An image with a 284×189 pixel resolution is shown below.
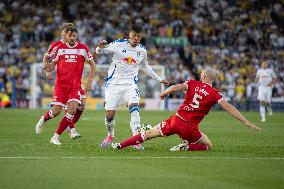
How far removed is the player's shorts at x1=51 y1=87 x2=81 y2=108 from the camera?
15945mm

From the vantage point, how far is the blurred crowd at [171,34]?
41531mm

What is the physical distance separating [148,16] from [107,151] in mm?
31754

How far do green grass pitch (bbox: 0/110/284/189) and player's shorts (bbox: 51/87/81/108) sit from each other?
36.5 inches

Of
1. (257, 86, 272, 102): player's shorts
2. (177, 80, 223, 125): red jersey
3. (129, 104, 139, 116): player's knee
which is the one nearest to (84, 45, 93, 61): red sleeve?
(129, 104, 139, 116): player's knee

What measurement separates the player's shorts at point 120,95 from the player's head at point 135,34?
2.94 feet

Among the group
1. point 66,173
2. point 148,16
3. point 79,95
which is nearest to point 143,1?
point 148,16

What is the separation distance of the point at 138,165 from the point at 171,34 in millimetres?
32933

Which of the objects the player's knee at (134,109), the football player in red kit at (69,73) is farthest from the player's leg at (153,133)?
the football player in red kit at (69,73)

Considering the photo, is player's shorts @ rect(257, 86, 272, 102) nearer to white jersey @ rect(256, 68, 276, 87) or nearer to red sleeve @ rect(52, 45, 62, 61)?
white jersey @ rect(256, 68, 276, 87)

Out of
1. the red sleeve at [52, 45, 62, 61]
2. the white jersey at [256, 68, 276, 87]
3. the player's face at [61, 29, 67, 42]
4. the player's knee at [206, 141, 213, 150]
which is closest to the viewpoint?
the player's knee at [206, 141, 213, 150]

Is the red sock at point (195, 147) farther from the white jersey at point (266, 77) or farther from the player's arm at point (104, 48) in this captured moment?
the white jersey at point (266, 77)

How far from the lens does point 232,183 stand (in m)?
9.93

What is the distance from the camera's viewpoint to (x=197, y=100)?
1386 centimetres

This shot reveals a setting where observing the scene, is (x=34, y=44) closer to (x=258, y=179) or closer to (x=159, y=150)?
(x=159, y=150)
